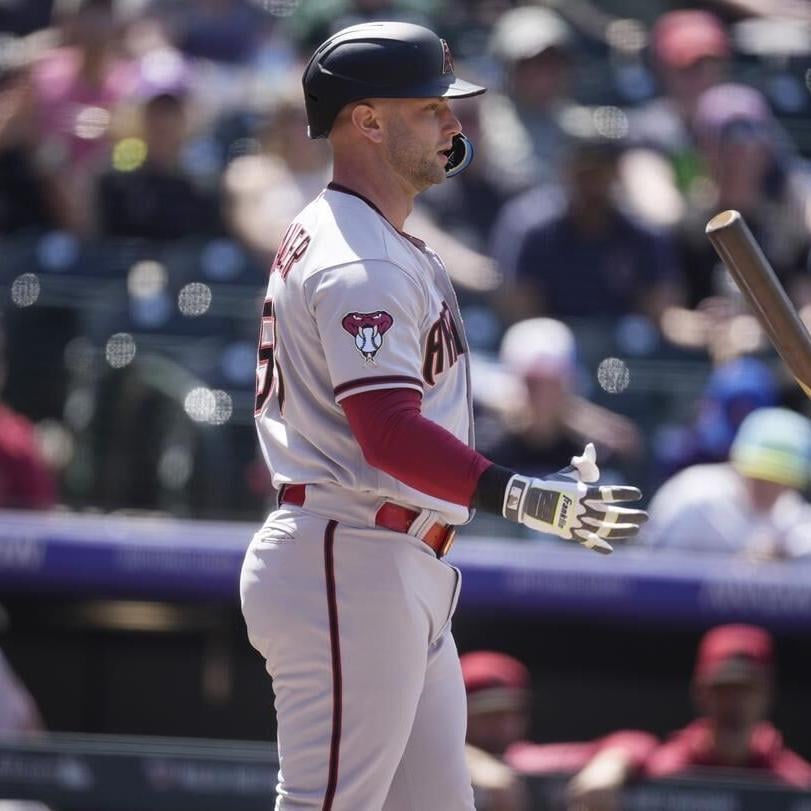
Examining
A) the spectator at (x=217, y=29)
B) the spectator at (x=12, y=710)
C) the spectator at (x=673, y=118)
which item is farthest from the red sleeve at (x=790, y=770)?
the spectator at (x=217, y=29)

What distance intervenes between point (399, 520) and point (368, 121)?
621 mm

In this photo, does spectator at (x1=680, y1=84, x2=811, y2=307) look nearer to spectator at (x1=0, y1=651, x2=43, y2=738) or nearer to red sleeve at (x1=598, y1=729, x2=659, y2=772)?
red sleeve at (x1=598, y1=729, x2=659, y2=772)

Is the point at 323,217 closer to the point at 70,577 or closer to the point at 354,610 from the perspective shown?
the point at 354,610

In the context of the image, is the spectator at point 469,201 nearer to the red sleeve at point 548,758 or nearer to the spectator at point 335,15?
the spectator at point 335,15

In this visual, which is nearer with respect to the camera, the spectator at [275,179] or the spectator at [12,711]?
the spectator at [12,711]

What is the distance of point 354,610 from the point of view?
105 inches

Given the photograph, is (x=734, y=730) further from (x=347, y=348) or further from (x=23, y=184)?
(x=23, y=184)

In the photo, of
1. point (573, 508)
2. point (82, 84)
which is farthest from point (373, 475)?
point (82, 84)

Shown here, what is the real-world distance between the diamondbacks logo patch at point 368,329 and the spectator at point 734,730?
8.39 feet

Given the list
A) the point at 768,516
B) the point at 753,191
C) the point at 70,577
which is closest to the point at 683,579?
the point at 768,516

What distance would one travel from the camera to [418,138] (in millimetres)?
2791

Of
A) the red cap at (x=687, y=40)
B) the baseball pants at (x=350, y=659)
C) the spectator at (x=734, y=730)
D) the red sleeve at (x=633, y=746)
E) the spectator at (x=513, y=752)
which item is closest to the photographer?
the baseball pants at (x=350, y=659)

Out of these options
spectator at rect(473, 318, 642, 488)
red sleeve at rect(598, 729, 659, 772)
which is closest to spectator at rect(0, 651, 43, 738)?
red sleeve at rect(598, 729, 659, 772)

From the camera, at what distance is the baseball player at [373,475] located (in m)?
2.56
